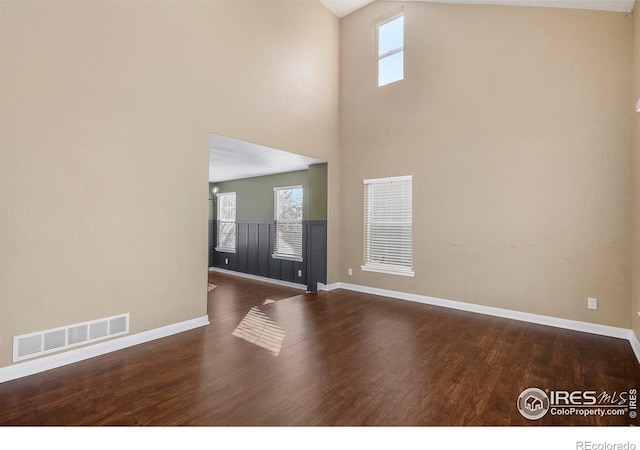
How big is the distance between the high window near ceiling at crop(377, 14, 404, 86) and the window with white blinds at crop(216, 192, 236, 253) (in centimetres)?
487

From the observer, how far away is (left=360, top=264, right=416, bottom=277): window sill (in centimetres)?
489

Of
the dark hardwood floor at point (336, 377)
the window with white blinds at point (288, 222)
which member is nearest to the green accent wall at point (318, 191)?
the window with white blinds at point (288, 222)

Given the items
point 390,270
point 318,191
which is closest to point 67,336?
point 318,191

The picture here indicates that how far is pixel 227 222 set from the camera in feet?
26.5

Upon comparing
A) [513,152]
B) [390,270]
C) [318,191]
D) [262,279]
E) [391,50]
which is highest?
[391,50]

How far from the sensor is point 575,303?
3.56 metres

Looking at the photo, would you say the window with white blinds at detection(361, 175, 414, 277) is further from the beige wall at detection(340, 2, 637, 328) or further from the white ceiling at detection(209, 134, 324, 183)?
the white ceiling at detection(209, 134, 324, 183)

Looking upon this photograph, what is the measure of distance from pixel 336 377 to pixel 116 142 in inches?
118

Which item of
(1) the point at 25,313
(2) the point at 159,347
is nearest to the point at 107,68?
(1) the point at 25,313

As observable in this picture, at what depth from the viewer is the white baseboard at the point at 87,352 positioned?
2.33m

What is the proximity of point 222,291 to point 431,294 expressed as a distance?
3.77 m

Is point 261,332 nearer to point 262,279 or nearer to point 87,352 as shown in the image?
point 87,352

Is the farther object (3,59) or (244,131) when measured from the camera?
(244,131)
